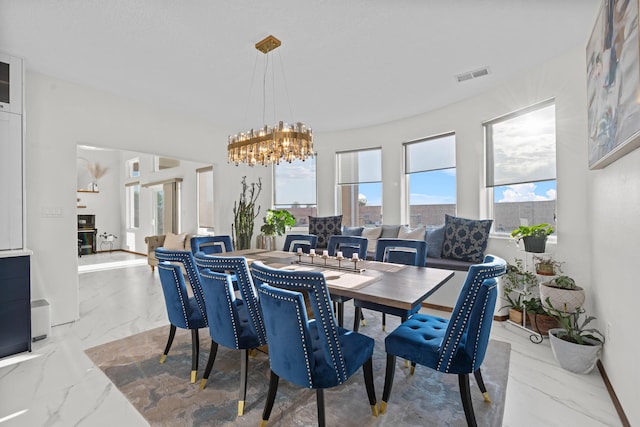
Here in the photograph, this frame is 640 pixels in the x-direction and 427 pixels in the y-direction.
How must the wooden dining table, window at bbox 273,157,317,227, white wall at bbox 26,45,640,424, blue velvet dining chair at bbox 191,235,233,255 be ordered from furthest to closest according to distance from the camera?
window at bbox 273,157,317,227 → blue velvet dining chair at bbox 191,235,233,255 → white wall at bbox 26,45,640,424 → the wooden dining table

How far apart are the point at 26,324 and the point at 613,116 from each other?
4783 millimetres

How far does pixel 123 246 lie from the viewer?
9.61m

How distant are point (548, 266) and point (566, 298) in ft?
1.50

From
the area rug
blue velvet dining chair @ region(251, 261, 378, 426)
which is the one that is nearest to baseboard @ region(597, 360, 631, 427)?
the area rug

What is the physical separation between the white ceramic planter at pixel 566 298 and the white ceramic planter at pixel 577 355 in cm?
29

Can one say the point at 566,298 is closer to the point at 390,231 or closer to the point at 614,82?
the point at 614,82

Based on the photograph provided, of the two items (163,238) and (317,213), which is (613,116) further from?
(163,238)

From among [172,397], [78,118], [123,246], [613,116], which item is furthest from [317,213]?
[123,246]

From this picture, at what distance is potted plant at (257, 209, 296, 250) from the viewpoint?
5.60 metres

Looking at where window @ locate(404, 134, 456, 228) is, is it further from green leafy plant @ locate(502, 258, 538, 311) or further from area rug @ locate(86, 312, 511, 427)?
area rug @ locate(86, 312, 511, 427)

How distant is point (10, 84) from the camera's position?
9.13ft

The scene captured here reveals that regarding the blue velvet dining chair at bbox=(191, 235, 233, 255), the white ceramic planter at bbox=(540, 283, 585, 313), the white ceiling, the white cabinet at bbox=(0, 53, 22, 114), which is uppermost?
the white ceiling

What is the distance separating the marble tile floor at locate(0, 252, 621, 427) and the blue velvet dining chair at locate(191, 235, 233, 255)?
96 centimetres

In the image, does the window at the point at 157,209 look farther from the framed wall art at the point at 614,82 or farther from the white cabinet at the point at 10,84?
the framed wall art at the point at 614,82
